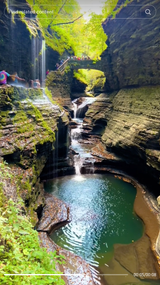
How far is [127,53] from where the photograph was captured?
52.9 ft

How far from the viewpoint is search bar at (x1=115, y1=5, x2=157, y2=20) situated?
12.8 meters

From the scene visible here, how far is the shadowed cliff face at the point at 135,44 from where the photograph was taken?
43.0 feet

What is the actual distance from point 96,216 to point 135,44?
14219 mm

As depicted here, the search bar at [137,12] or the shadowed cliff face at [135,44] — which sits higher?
the search bar at [137,12]

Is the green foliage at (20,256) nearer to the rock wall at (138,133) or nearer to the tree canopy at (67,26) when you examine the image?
the rock wall at (138,133)

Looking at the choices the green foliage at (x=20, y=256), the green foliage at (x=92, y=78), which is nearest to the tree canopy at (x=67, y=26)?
the green foliage at (x=92, y=78)

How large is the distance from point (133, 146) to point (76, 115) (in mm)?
17694

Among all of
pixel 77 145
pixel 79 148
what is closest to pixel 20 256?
pixel 79 148

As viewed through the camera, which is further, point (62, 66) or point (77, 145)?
point (62, 66)

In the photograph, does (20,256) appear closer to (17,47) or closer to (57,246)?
(57,246)

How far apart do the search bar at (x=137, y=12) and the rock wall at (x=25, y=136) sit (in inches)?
414

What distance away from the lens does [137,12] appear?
45.5 ft

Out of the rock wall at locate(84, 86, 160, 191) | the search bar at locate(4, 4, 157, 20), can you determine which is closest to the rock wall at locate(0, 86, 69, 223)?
the rock wall at locate(84, 86, 160, 191)

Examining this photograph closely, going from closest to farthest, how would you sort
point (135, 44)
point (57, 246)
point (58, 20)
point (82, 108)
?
point (57, 246)
point (135, 44)
point (58, 20)
point (82, 108)
